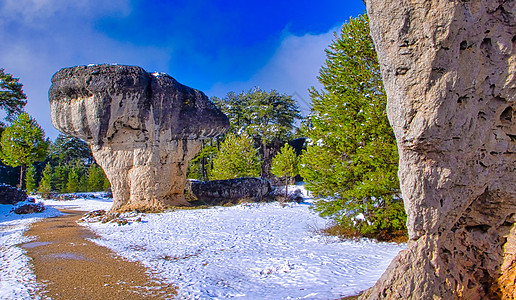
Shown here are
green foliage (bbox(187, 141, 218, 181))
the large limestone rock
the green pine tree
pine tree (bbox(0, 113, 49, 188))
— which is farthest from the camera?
the green pine tree

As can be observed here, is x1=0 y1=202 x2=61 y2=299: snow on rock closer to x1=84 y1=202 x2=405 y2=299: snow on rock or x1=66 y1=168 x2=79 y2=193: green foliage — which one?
x1=84 y1=202 x2=405 y2=299: snow on rock

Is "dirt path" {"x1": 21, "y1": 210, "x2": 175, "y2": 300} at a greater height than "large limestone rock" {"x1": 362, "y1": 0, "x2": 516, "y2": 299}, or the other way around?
"large limestone rock" {"x1": 362, "y1": 0, "x2": 516, "y2": 299}

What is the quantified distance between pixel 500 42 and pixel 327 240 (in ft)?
21.3

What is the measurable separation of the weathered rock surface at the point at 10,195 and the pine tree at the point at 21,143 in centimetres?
505

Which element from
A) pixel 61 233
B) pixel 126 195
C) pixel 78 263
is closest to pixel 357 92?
pixel 78 263

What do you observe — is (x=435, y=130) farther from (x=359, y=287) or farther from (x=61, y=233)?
(x=61, y=233)

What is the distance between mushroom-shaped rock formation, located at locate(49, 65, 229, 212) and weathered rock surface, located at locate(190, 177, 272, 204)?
10.3 ft

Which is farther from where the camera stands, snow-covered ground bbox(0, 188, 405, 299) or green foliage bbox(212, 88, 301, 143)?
green foliage bbox(212, 88, 301, 143)

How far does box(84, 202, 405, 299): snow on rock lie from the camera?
16.7ft

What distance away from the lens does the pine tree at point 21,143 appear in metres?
22.8

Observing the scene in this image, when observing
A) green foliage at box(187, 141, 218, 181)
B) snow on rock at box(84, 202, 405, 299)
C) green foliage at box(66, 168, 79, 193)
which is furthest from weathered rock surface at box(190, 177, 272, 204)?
green foliage at box(66, 168, 79, 193)

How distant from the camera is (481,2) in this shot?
277 centimetres

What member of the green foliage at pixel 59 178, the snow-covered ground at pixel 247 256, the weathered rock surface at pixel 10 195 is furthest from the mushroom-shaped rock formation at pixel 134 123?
the green foliage at pixel 59 178

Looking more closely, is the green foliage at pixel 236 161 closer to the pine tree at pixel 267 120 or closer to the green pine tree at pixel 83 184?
the pine tree at pixel 267 120
